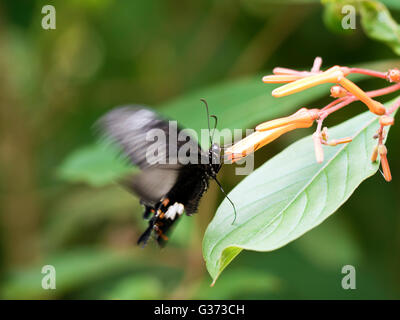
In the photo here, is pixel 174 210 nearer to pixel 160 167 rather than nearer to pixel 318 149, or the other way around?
pixel 160 167

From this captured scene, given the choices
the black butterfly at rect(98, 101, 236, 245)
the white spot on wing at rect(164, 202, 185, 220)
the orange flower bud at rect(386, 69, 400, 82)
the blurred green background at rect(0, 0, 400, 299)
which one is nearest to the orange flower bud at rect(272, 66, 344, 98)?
the orange flower bud at rect(386, 69, 400, 82)

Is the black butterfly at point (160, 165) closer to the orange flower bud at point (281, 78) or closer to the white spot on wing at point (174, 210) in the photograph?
the white spot on wing at point (174, 210)

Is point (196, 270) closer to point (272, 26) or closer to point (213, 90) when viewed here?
point (213, 90)

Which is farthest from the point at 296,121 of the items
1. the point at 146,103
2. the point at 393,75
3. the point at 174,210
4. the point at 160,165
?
the point at 146,103

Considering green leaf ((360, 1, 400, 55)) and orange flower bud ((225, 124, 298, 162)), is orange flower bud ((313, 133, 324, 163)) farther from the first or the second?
green leaf ((360, 1, 400, 55))

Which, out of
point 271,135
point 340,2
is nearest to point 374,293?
point 340,2
